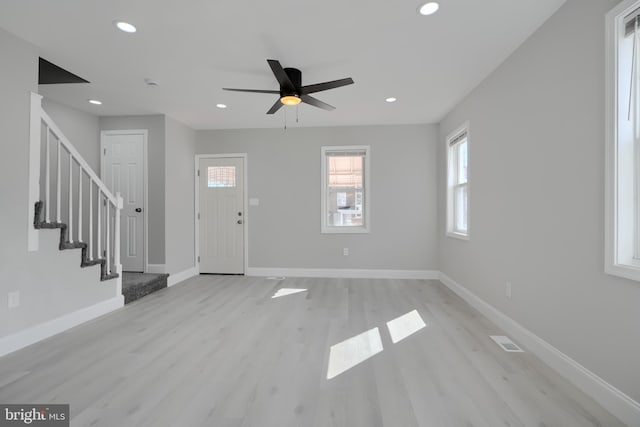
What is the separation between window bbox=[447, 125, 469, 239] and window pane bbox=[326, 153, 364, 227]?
1.44 metres

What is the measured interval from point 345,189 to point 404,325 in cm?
276

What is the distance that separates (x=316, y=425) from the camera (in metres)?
1.53

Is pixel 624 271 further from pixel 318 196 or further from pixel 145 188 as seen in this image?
pixel 145 188

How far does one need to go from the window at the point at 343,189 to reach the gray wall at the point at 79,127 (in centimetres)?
369

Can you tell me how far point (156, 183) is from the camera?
14.7 feet

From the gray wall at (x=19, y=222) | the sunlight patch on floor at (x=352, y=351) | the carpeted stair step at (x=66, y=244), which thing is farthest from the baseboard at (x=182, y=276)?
the sunlight patch on floor at (x=352, y=351)

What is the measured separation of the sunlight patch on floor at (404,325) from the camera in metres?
2.68

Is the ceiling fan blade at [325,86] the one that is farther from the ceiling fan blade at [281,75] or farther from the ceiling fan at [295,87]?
the ceiling fan blade at [281,75]

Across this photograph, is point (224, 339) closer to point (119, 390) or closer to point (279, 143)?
point (119, 390)

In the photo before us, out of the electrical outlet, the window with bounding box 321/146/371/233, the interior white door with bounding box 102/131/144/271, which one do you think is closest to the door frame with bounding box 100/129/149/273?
the interior white door with bounding box 102/131/144/271

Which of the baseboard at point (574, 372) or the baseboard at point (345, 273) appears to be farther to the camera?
the baseboard at point (345, 273)

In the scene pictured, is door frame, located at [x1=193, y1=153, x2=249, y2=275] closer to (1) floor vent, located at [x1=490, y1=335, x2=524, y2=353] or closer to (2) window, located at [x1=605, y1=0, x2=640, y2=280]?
A: (1) floor vent, located at [x1=490, y1=335, x2=524, y2=353]

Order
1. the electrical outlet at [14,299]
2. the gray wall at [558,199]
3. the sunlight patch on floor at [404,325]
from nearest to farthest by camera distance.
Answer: the gray wall at [558,199], the electrical outlet at [14,299], the sunlight patch on floor at [404,325]

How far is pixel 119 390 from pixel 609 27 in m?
3.73
